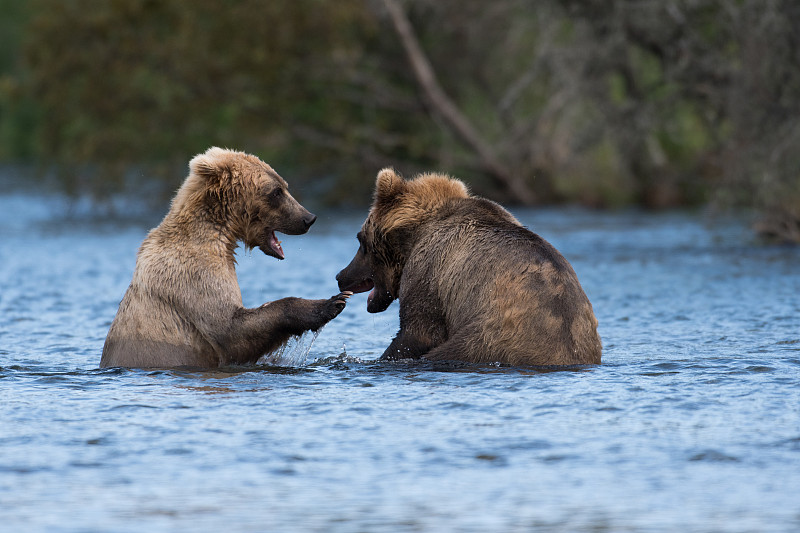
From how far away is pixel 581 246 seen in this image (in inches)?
728

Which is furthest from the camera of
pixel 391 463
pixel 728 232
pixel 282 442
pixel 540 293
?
pixel 728 232

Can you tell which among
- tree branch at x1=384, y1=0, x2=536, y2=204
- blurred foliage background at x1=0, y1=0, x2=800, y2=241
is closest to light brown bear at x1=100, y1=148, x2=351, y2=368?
blurred foliage background at x1=0, y1=0, x2=800, y2=241

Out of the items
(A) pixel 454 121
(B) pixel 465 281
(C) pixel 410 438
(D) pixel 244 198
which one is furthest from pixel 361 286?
(A) pixel 454 121

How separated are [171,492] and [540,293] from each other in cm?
282

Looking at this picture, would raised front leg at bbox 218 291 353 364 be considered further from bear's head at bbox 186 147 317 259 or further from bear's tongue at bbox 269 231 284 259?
bear's tongue at bbox 269 231 284 259

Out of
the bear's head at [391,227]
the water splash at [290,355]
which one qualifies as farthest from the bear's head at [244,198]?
the water splash at [290,355]

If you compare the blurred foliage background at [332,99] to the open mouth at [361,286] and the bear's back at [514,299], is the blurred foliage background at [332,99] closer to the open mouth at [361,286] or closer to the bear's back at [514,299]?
the open mouth at [361,286]

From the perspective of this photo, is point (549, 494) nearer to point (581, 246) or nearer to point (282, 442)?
point (282, 442)

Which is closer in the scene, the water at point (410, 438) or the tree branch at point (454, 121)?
the water at point (410, 438)

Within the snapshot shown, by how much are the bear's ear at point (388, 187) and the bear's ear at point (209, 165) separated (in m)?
1.04

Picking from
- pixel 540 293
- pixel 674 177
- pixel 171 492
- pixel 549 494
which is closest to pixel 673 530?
pixel 549 494

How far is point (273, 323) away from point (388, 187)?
133cm

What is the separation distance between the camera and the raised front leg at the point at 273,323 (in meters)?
7.33

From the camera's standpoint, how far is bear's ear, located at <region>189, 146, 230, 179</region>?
25.8 ft
